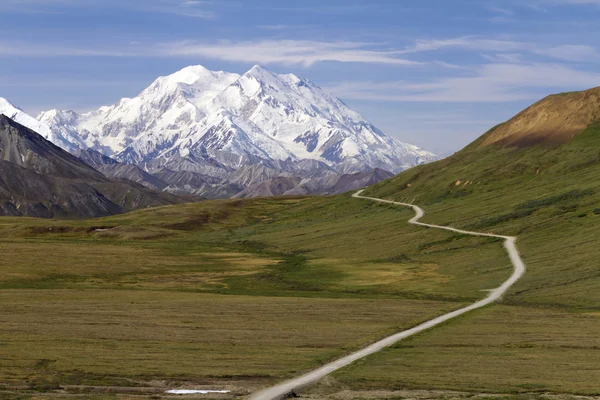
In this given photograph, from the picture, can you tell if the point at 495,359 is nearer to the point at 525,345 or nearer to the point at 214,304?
the point at 525,345

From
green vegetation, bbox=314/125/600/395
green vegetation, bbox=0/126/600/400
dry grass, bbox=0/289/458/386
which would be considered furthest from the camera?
green vegetation, bbox=0/126/600/400

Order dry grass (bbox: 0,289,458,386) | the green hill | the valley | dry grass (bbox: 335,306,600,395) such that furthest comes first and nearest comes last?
dry grass (bbox: 0,289,458,386) → the green hill → the valley → dry grass (bbox: 335,306,600,395)

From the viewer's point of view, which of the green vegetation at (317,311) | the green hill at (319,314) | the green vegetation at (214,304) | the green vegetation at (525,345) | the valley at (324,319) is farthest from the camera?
the green vegetation at (214,304)

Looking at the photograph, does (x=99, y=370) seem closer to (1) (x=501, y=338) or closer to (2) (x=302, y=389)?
(2) (x=302, y=389)

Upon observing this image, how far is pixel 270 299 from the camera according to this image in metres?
113

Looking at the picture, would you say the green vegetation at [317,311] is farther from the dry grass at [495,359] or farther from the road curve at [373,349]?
the road curve at [373,349]

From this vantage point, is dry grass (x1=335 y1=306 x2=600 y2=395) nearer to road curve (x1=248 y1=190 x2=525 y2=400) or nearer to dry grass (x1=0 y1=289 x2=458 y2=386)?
road curve (x1=248 y1=190 x2=525 y2=400)

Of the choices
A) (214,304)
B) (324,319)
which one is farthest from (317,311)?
(214,304)

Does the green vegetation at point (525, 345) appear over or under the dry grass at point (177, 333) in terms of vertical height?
under

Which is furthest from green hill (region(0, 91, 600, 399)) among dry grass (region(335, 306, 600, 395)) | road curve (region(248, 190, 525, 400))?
road curve (region(248, 190, 525, 400))

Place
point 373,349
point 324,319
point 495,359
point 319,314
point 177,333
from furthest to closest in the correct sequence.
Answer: point 319,314 → point 324,319 → point 177,333 → point 373,349 → point 495,359

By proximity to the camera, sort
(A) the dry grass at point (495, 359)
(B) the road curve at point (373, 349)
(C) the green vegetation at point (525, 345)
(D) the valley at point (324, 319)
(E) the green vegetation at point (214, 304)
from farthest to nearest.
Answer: (E) the green vegetation at point (214, 304), (C) the green vegetation at point (525, 345), (D) the valley at point (324, 319), (A) the dry grass at point (495, 359), (B) the road curve at point (373, 349)

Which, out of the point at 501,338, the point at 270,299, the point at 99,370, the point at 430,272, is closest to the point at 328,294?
the point at 270,299

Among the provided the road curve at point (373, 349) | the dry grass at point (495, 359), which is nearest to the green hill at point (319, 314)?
the dry grass at point (495, 359)
